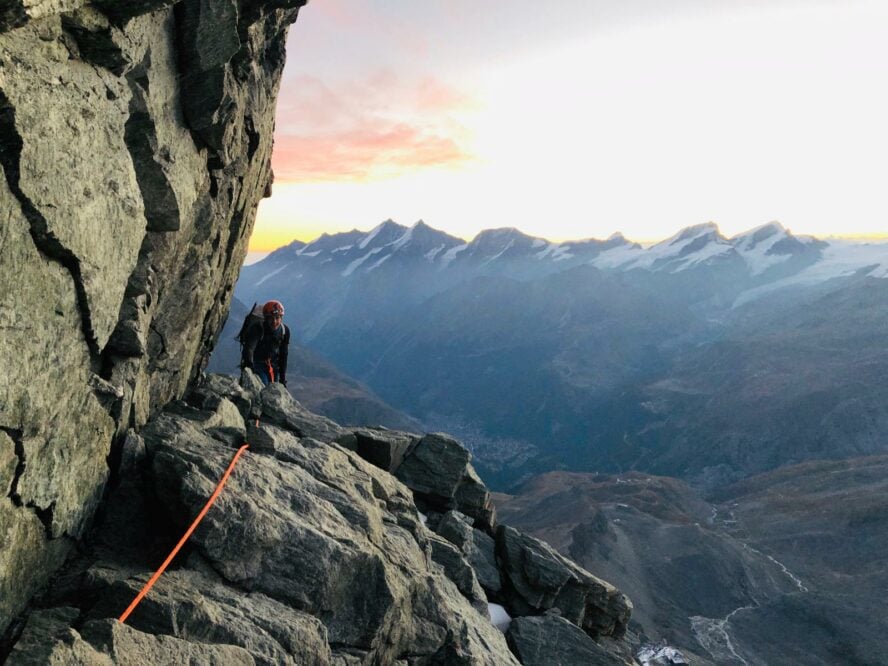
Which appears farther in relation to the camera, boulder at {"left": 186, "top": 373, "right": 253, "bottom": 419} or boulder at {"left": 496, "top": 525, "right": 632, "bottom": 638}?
boulder at {"left": 496, "top": 525, "right": 632, "bottom": 638}

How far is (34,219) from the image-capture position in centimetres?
889

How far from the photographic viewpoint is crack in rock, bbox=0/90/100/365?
812cm

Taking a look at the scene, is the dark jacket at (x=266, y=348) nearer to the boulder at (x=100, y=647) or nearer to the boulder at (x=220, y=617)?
the boulder at (x=220, y=617)

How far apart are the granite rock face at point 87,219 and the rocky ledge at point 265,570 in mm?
944

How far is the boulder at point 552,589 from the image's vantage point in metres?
23.4

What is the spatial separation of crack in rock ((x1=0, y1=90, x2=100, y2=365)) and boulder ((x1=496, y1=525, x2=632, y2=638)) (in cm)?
1900

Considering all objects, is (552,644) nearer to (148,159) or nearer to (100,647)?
(100,647)

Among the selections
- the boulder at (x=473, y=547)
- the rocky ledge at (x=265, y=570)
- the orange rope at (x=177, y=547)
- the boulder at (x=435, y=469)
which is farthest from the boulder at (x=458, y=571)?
the orange rope at (x=177, y=547)

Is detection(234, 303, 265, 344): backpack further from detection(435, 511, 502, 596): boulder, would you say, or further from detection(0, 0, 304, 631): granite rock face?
detection(435, 511, 502, 596): boulder

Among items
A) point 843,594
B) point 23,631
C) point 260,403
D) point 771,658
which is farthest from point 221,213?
point 843,594

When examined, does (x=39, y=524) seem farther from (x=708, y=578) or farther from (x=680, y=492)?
(x=680, y=492)

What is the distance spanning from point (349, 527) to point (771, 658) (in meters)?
110

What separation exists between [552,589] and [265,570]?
593 inches

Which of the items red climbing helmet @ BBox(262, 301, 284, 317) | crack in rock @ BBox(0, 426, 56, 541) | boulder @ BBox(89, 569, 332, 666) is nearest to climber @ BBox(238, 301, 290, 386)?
red climbing helmet @ BBox(262, 301, 284, 317)
